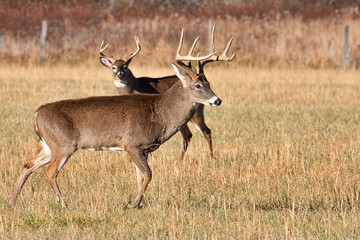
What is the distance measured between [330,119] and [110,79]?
8.04 meters

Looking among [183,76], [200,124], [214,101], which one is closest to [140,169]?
[214,101]

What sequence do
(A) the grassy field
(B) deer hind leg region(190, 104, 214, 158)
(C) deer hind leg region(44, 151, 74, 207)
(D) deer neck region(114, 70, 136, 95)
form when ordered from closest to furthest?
1. (A) the grassy field
2. (C) deer hind leg region(44, 151, 74, 207)
3. (B) deer hind leg region(190, 104, 214, 158)
4. (D) deer neck region(114, 70, 136, 95)

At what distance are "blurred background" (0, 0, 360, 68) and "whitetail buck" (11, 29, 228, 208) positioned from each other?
1588 centimetres

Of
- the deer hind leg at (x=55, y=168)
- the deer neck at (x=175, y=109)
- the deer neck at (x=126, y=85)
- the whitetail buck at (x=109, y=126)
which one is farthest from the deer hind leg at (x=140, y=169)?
the deer neck at (x=126, y=85)

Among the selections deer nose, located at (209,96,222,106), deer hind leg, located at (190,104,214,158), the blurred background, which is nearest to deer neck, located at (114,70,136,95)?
deer hind leg, located at (190,104,214,158)

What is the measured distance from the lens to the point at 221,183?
783 cm

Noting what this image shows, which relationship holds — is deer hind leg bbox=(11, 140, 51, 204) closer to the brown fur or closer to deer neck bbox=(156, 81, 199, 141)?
A: the brown fur

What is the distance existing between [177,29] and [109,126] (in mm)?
22841

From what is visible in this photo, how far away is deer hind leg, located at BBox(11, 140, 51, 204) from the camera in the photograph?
Result: 23.3 feet

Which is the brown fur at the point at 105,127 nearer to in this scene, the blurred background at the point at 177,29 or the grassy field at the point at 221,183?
the grassy field at the point at 221,183

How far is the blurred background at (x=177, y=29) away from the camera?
81.3ft

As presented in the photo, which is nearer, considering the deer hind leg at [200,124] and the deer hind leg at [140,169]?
the deer hind leg at [140,169]

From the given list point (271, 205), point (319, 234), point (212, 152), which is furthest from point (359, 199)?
point (212, 152)

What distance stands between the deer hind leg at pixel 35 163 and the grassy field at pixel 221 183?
0.53 feet
